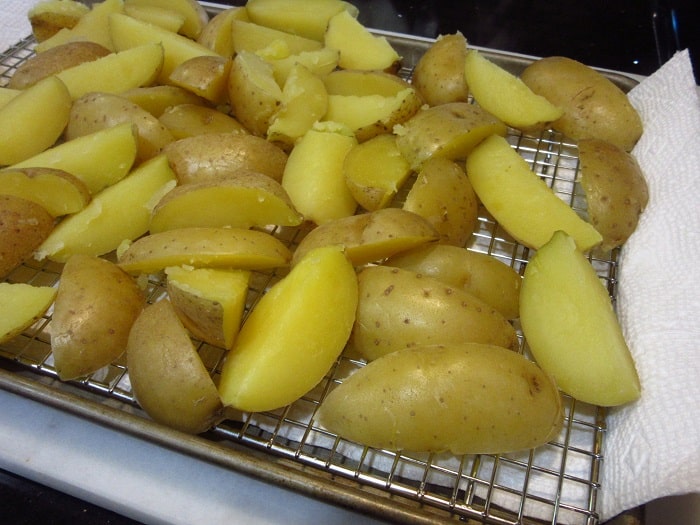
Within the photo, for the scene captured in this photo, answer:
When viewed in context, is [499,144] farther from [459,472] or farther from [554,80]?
[459,472]

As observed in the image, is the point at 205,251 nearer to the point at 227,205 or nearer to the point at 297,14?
the point at 227,205

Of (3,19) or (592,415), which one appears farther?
(3,19)

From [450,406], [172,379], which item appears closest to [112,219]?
[172,379]

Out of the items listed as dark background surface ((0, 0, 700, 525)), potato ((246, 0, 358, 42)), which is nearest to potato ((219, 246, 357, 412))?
potato ((246, 0, 358, 42))

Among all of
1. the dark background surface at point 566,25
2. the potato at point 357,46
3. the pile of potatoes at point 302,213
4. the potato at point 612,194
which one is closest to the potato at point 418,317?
the pile of potatoes at point 302,213

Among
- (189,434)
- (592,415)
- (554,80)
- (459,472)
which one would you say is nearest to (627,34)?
(554,80)

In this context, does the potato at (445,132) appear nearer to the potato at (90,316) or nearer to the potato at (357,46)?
the potato at (357,46)

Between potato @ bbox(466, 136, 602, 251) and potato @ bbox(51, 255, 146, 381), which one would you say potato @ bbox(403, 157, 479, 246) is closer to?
potato @ bbox(466, 136, 602, 251)
